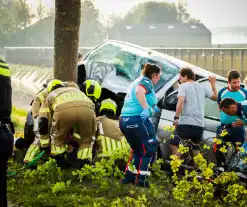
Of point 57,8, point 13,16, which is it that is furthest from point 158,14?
point 57,8

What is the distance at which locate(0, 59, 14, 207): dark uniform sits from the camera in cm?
529

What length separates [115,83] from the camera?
9602mm

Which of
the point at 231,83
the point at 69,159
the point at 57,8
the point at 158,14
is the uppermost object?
the point at 57,8

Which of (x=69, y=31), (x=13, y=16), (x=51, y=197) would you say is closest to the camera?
(x=51, y=197)

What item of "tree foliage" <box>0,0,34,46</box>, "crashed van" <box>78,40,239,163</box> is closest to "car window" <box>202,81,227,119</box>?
"crashed van" <box>78,40,239,163</box>

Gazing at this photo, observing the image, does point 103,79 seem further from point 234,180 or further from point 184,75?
point 234,180

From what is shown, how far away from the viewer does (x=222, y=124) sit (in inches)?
316

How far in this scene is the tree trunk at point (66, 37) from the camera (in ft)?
34.1

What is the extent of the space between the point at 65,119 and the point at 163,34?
110m

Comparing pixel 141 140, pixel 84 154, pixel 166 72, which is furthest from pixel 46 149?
pixel 166 72

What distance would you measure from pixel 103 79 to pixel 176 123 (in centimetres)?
178

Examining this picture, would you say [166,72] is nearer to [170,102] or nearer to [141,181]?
[170,102]

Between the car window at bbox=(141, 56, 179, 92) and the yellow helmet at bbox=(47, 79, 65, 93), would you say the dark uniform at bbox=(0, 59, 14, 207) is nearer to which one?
the yellow helmet at bbox=(47, 79, 65, 93)

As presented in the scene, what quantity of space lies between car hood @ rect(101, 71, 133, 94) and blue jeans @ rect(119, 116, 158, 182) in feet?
6.82
